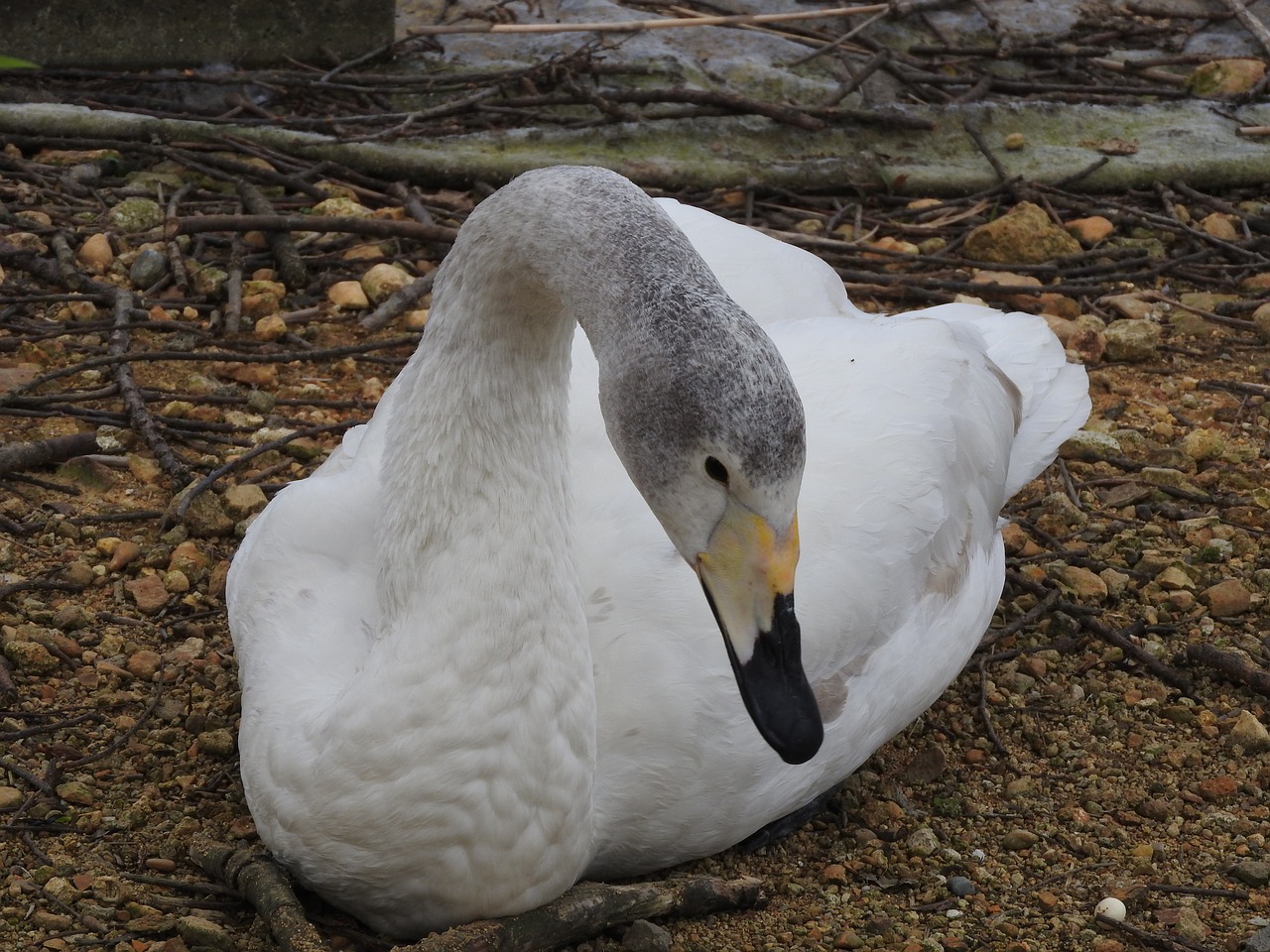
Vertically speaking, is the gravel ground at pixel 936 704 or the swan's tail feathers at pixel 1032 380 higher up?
the swan's tail feathers at pixel 1032 380

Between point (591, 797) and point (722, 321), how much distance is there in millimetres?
1126

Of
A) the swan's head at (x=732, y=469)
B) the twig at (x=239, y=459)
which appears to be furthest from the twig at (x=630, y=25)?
the swan's head at (x=732, y=469)

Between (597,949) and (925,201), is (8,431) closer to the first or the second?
(597,949)

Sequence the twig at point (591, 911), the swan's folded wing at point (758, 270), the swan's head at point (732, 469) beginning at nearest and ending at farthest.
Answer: the swan's head at point (732, 469), the twig at point (591, 911), the swan's folded wing at point (758, 270)

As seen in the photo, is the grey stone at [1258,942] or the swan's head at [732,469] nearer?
the swan's head at [732,469]

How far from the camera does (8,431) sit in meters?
4.93

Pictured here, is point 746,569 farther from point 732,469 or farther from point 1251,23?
point 1251,23

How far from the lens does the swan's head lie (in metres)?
2.52

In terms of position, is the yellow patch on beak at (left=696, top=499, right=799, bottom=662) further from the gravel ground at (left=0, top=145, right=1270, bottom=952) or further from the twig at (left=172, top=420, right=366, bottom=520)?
the twig at (left=172, top=420, right=366, bottom=520)

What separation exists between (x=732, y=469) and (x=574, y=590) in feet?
2.42

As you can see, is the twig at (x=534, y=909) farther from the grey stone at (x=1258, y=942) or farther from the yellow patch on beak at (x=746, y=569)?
the grey stone at (x=1258, y=942)

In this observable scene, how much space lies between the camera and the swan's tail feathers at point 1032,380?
4691 millimetres

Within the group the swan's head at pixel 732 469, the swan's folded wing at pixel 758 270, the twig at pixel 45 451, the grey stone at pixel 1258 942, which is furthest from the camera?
the twig at pixel 45 451

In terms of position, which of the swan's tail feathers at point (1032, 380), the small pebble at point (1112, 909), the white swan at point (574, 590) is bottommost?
the small pebble at point (1112, 909)
